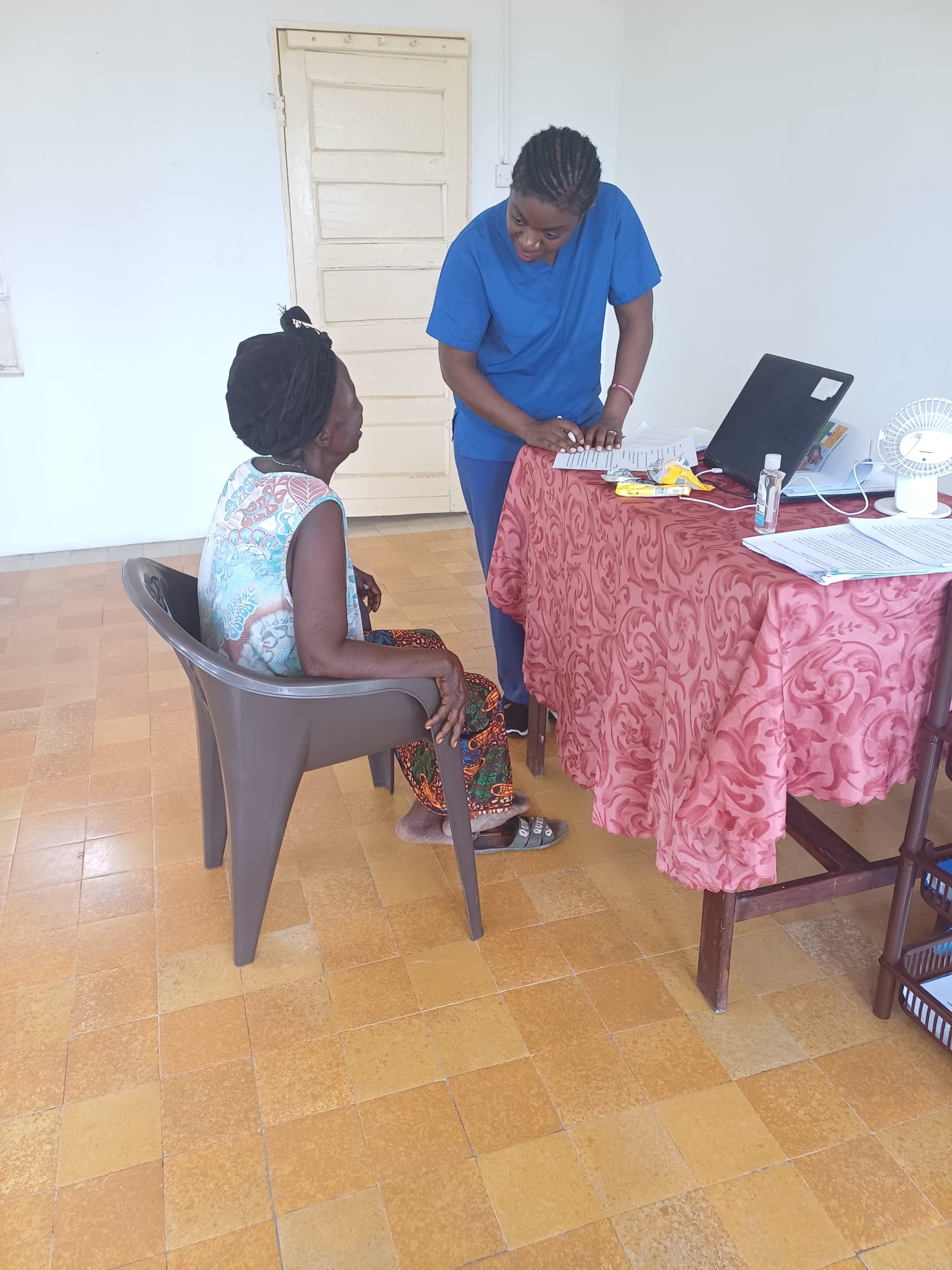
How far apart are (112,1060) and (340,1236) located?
56cm

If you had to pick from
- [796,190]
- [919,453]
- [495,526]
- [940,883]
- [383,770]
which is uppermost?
[796,190]

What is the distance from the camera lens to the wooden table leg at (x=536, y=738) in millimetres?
2443

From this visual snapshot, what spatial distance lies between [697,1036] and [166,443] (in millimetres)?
4005

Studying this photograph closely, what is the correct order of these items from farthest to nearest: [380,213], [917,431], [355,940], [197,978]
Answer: [380,213] < [355,940] < [197,978] < [917,431]

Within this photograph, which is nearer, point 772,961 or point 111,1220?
point 111,1220

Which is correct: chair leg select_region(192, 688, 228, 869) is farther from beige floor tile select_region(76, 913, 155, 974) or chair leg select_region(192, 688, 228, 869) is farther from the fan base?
the fan base

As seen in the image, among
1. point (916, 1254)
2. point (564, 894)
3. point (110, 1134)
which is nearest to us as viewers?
point (916, 1254)

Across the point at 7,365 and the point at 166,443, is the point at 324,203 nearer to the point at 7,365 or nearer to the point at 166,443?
the point at 166,443

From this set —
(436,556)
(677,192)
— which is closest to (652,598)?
(436,556)

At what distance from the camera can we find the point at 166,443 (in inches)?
182

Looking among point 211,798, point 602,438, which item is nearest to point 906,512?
point 602,438

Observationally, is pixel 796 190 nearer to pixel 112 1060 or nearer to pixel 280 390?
pixel 280 390

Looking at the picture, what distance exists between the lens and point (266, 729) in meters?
1.57

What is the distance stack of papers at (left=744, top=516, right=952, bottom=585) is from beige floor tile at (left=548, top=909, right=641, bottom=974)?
0.89m
